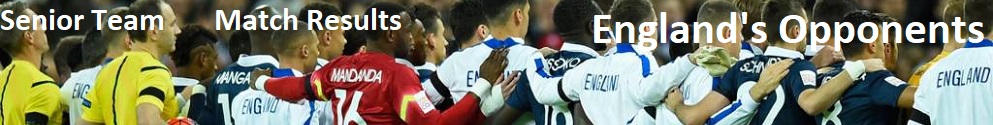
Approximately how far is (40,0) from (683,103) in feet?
32.9

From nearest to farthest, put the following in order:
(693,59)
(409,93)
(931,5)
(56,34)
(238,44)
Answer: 1. (693,59)
2. (409,93)
3. (238,44)
4. (931,5)
5. (56,34)

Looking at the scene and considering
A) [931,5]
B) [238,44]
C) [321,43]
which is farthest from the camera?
[931,5]

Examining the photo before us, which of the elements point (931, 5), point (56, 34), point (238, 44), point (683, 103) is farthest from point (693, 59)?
point (56, 34)

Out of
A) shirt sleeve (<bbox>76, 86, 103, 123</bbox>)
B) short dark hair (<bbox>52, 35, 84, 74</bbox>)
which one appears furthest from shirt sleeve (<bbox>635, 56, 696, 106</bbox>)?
short dark hair (<bbox>52, 35, 84, 74</bbox>)

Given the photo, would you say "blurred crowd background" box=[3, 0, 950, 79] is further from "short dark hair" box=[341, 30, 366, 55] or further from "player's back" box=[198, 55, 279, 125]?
"player's back" box=[198, 55, 279, 125]

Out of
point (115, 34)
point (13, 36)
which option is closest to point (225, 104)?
point (115, 34)

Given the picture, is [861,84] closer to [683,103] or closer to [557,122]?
[683,103]

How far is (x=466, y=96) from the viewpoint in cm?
1110

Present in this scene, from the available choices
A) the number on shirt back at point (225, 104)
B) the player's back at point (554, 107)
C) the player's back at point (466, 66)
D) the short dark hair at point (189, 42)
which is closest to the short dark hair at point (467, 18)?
the player's back at point (466, 66)

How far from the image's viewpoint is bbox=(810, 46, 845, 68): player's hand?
10172mm

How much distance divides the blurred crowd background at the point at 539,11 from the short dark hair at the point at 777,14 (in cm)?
60

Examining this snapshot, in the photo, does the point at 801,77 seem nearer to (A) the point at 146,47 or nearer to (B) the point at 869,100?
(B) the point at 869,100

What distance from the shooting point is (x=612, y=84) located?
35.3ft

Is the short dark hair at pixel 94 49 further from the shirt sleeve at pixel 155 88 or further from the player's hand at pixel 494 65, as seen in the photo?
the player's hand at pixel 494 65
